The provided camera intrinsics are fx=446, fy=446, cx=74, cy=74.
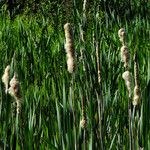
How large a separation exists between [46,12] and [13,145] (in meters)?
3.66

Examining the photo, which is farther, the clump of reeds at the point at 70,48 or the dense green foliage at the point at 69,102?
the dense green foliage at the point at 69,102

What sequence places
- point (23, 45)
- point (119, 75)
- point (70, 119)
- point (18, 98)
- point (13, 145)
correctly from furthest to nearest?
1. point (23, 45)
2. point (119, 75)
3. point (13, 145)
4. point (70, 119)
5. point (18, 98)

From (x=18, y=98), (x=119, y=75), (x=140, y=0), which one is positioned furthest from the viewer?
(x=140, y=0)

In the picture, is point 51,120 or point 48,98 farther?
point 48,98

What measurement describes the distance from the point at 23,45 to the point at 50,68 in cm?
47

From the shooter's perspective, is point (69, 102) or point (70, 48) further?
point (69, 102)

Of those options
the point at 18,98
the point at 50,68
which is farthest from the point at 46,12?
the point at 18,98

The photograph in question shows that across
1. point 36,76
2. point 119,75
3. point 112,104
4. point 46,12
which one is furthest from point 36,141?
point 46,12

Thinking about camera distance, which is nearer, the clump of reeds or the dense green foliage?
the clump of reeds

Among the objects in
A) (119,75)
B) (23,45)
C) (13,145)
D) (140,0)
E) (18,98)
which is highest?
(140,0)

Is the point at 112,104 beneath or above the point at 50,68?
beneath

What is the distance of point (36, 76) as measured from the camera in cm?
252

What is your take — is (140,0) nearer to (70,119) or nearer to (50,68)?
(50,68)

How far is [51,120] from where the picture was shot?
5.32 ft
